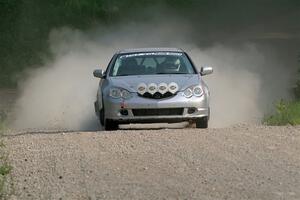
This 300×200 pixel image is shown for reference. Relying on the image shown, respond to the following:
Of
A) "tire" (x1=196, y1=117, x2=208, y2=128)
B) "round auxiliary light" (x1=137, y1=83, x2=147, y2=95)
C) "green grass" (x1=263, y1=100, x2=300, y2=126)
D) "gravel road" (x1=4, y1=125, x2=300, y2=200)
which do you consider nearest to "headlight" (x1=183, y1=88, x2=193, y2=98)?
"tire" (x1=196, y1=117, x2=208, y2=128)

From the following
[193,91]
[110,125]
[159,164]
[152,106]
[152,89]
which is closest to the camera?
[159,164]

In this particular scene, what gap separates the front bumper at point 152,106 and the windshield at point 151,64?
117 centimetres

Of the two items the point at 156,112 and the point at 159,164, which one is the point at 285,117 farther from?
the point at 159,164

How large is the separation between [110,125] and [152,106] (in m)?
0.90

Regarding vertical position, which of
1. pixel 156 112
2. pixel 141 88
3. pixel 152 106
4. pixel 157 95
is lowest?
pixel 156 112

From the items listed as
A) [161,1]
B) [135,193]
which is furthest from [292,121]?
[161,1]

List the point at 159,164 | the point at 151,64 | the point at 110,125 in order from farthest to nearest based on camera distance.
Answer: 1. the point at 151,64
2. the point at 110,125
3. the point at 159,164

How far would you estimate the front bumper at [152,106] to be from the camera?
14242mm

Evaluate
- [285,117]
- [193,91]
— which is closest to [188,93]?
[193,91]

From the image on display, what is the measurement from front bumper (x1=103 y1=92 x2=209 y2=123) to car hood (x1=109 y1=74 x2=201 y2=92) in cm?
22

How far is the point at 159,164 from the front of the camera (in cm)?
1048

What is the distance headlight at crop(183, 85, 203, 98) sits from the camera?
47.3ft

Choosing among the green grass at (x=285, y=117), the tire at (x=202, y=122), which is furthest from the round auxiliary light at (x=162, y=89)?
the green grass at (x=285, y=117)

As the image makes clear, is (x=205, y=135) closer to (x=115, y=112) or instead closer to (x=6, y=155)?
(x=115, y=112)
